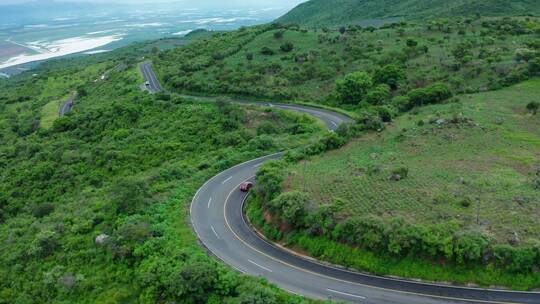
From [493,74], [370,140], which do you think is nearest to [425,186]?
[370,140]

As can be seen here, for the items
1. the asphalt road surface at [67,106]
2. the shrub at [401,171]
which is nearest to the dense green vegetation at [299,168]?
the shrub at [401,171]

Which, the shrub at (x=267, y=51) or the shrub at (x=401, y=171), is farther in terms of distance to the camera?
the shrub at (x=267, y=51)

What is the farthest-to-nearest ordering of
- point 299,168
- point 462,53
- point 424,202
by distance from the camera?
point 462,53 < point 299,168 < point 424,202

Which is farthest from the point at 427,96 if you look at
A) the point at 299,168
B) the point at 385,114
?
the point at 299,168

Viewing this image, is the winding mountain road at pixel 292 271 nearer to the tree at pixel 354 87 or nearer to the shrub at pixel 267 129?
the shrub at pixel 267 129

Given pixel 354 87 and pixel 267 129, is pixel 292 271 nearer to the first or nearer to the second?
pixel 267 129

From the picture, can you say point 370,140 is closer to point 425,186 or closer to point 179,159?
point 425,186
